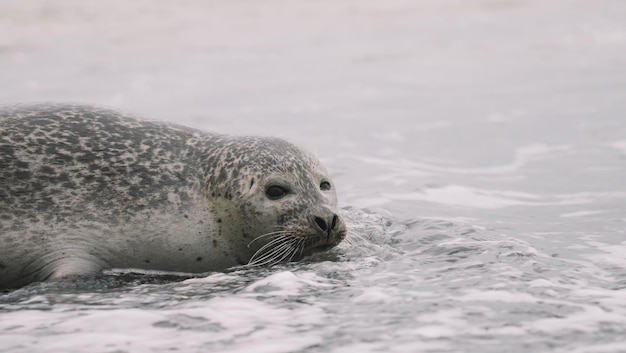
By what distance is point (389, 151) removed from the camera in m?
12.3

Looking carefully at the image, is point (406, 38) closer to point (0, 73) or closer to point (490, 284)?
point (0, 73)

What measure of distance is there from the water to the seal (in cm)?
30

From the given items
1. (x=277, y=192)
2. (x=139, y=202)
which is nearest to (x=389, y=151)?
(x=277, y=192)

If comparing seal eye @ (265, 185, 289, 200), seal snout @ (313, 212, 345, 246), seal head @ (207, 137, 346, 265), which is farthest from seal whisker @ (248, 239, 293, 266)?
seal eye @ (265, 185, 289, 200)

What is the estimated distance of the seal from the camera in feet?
22.2

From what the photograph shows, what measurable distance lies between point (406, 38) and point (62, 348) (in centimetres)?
1660

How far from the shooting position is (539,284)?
6023 millimetres

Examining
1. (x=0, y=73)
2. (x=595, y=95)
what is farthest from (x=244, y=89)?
(x=595, y=95)

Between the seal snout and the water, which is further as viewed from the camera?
the seal snout

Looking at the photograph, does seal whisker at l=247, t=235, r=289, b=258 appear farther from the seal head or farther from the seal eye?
the seal eye

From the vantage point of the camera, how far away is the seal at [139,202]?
6770mm

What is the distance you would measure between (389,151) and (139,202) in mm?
5661

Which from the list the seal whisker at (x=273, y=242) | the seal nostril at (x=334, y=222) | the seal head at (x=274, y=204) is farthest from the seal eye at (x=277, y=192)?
the seal nostril at (x=334, y=222)

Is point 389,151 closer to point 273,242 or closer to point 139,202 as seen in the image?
point 273,242
